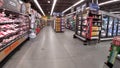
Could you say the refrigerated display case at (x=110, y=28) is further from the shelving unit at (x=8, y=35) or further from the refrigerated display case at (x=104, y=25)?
the shelving unit at (x=8, y=35)

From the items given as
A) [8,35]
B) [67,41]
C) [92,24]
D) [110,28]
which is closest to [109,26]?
[110,28]

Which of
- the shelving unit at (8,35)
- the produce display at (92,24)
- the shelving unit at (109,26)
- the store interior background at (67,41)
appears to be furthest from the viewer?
the shelving unit at (109,26)

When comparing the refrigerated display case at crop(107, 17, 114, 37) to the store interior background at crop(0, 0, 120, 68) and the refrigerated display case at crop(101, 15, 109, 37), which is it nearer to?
the store interior background at crop(0, 0, 120, 68)

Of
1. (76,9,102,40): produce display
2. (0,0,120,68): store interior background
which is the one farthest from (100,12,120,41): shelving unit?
(76,9,102,40): produce display

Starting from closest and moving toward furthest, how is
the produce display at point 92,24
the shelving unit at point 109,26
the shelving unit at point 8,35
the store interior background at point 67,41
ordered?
the store interior background at point 67,41 → the shelving unit at point 8,35 → the produce display at point 92,24 → the shelving unit at point 109,26

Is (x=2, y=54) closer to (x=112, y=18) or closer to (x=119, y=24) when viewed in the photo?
(x=112, y=18)

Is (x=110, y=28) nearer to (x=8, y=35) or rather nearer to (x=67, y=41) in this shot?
(x=67, y=41)

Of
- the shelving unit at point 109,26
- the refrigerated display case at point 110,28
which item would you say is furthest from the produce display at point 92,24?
the refrigerated display case at point 110,28

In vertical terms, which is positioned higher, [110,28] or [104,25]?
[104,25]

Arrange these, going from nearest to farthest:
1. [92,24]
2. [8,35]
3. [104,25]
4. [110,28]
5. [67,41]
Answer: [8,35] < [92,24] < [67,41] < [104,25] < [110,28]

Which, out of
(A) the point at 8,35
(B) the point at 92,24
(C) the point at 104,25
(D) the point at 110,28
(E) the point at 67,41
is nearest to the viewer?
(A) the point at 8,35

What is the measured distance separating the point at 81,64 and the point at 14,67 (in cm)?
229

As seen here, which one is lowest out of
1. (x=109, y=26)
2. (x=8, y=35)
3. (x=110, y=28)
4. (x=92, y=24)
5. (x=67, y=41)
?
(x=67, y=41)

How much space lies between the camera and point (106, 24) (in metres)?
10.9
